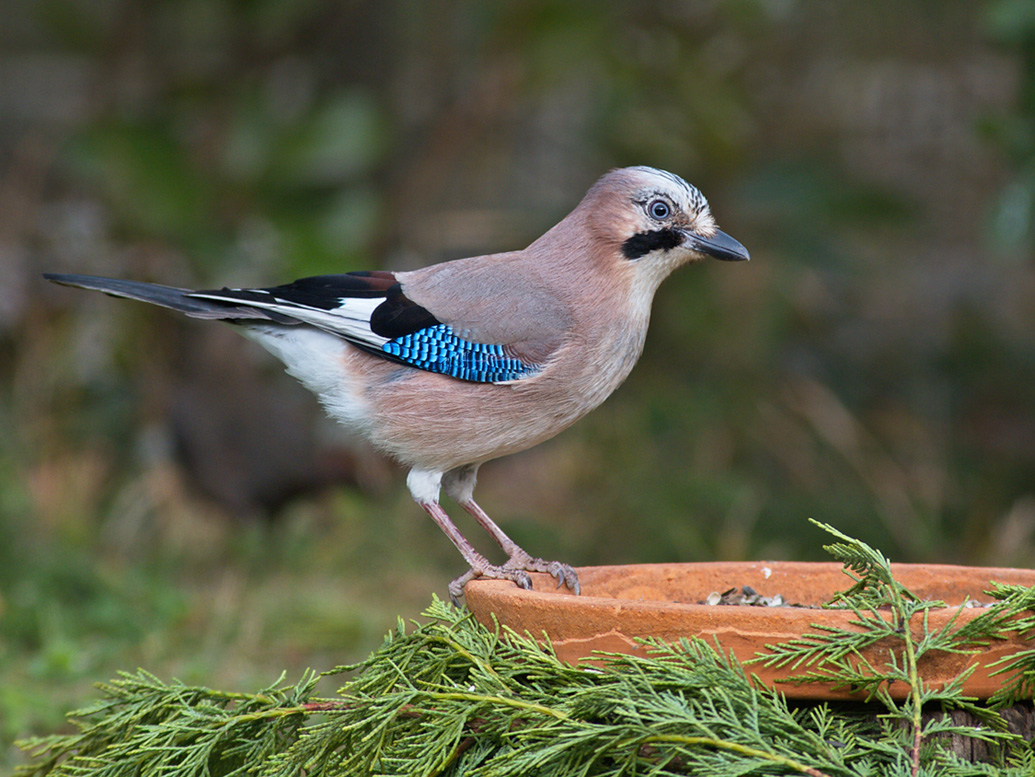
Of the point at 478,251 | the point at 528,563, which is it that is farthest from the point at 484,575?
the point at 478,251

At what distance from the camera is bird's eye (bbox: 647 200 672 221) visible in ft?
8.85

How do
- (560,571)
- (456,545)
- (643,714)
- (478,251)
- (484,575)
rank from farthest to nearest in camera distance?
(478,251) < (456,545) < (484,575) < (560,571) < (643,714)

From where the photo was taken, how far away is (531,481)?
689 centimetres

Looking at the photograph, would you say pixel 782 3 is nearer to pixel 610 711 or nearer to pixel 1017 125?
pixel 1017 125

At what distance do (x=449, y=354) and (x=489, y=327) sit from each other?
0.37 feet

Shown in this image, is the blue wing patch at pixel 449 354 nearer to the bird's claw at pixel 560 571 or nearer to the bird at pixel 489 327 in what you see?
the bird at pixel 489 327

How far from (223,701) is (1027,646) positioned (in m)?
1.53

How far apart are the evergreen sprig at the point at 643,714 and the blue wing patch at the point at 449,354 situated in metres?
0.69

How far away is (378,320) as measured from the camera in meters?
2.72

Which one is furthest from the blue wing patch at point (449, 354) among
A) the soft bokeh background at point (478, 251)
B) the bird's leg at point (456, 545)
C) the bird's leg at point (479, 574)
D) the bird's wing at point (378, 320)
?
the soft bokeh background at point (478, 251)

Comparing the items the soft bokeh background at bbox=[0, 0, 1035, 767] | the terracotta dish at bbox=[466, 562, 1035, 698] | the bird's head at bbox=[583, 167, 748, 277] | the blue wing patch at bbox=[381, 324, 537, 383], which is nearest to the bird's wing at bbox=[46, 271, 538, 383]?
the blue wing patch at bbox=[381, 324, 537, 383]

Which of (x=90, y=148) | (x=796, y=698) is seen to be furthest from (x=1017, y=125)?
(x=90, y=148)

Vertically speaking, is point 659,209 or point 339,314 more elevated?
point 659,209

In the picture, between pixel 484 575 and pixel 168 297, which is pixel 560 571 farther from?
pixel 168 297
